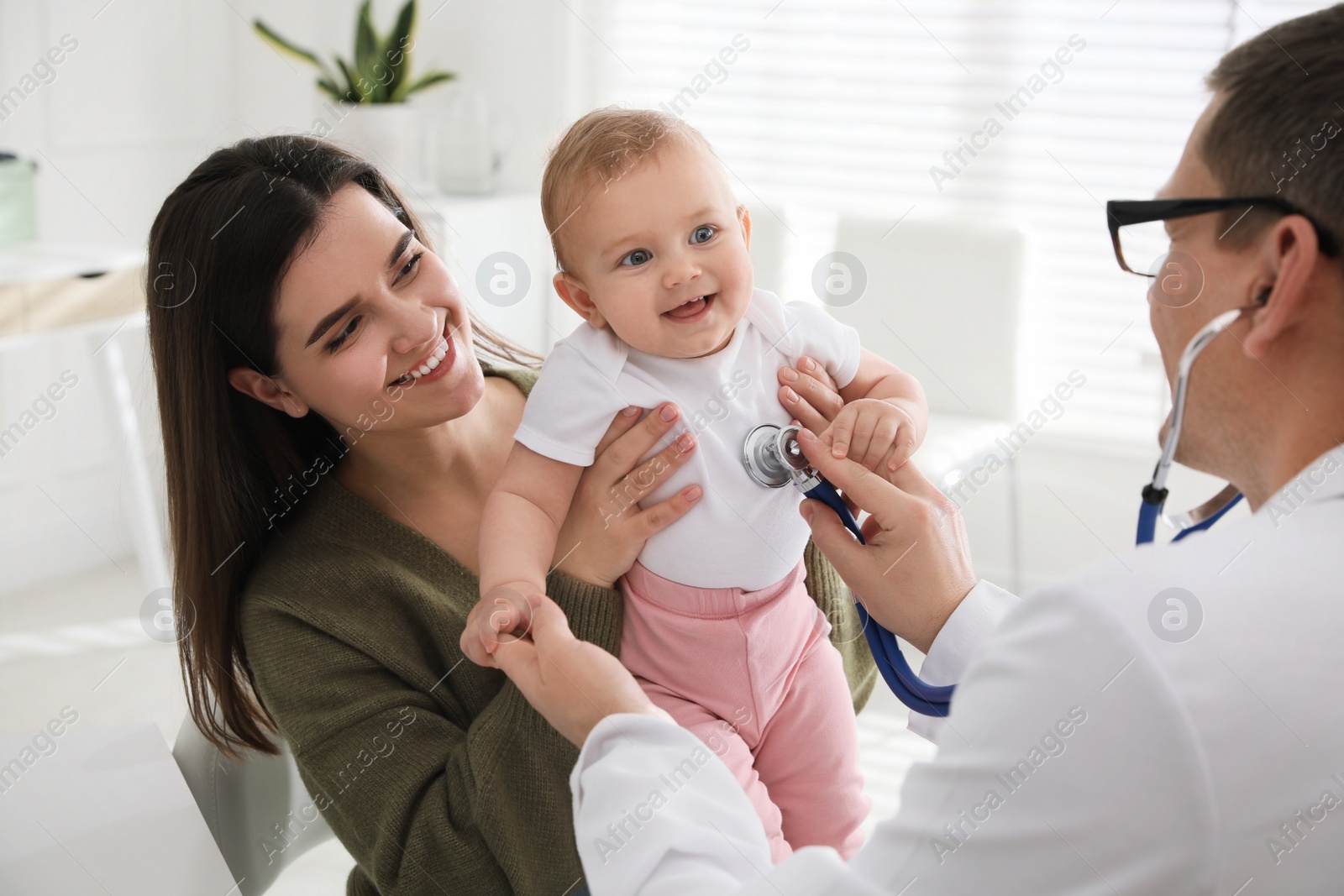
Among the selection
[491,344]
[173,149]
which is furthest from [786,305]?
[173,149]

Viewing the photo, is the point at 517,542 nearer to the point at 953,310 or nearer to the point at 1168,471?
the point at 1168,471

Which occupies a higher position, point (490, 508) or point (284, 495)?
point (490, 508)

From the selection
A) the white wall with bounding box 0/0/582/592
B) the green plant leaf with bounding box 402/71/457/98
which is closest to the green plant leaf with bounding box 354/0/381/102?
the green plant leaf with bounding box 402/71/457/98

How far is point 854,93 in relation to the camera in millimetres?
3562

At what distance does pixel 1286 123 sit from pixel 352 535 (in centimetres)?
104

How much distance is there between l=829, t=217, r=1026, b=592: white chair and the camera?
3.05 m

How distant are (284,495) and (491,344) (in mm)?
397

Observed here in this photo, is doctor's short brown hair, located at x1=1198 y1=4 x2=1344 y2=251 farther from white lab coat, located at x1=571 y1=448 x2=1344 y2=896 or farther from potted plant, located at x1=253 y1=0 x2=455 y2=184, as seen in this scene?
potted plant, located at x1=253 y1=0 x2=455 y2=184

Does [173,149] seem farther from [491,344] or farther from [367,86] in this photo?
[491,344]

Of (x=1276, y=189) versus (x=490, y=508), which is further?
(x=490, y=508)

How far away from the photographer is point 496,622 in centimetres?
107

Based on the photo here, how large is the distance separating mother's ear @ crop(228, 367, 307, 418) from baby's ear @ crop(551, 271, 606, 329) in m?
0.36

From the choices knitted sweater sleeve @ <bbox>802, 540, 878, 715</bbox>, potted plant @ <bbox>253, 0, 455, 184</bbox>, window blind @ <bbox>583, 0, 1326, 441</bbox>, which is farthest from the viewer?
potted plant @ <bbox>253, 0, 455, 184</bbox>

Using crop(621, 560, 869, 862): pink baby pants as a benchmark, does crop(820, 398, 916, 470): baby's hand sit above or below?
above
